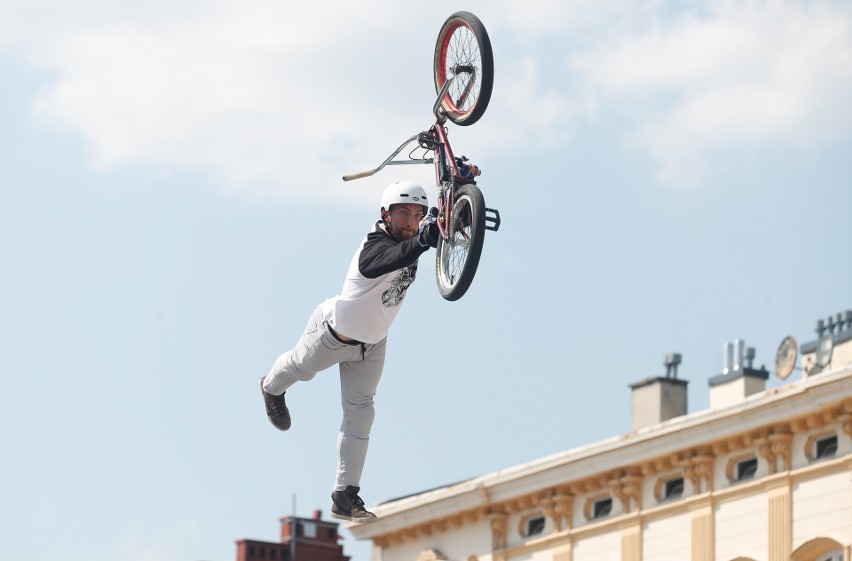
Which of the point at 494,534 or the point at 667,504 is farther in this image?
the point at 494,534

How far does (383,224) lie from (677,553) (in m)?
40.0

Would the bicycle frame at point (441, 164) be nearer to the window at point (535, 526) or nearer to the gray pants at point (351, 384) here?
the gray pants at point (351, 384)

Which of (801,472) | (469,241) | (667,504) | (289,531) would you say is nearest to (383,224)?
(469,241)

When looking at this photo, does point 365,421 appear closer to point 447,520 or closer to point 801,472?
point 801,472

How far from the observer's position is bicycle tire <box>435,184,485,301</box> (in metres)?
23.5

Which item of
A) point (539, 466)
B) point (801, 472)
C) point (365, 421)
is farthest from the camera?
point (539, 466)

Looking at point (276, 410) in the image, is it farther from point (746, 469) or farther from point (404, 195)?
point (746, 469)

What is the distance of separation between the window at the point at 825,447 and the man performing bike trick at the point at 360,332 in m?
33.2

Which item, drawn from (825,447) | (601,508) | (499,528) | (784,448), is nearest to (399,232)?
(825,447)

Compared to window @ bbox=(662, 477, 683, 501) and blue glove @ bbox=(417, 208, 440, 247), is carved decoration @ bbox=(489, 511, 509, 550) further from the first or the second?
blue glove @ bbox=(417, 208, 440, 247)

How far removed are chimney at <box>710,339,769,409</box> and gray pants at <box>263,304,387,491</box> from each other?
146 ft

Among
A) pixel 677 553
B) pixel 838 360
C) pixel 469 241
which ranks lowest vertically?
pixel 469 241

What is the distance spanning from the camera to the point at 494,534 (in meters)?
69.9

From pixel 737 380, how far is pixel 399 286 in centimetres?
4713
